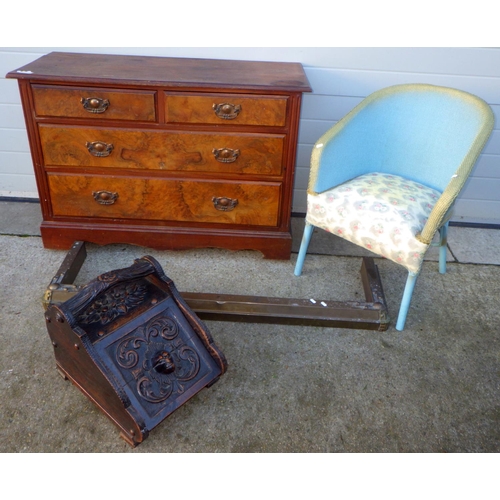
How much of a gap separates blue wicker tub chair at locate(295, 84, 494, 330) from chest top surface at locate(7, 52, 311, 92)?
424 millimetres

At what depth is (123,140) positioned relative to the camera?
2584 millimetres

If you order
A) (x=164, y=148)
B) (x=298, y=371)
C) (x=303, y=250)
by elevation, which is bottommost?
(x=298, y=371)

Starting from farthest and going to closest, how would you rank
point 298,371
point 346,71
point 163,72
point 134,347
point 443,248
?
point 346,71, point 443,248, point 163,72, point 298,371, point 134,347

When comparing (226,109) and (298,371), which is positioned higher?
(226,109)

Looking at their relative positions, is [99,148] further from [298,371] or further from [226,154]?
[298,371]

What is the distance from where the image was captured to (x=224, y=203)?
2758 mm

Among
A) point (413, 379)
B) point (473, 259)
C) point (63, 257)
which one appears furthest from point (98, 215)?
point (473, 259)

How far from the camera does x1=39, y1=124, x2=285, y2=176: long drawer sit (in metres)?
2.56

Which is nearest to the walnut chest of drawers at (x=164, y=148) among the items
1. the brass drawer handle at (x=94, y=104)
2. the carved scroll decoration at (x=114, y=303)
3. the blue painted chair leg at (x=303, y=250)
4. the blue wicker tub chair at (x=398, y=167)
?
the brass drawer handle at (x=94, y=104)

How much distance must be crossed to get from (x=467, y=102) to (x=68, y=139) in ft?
6.95

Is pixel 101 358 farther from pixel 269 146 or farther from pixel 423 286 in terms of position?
pixel 423 286

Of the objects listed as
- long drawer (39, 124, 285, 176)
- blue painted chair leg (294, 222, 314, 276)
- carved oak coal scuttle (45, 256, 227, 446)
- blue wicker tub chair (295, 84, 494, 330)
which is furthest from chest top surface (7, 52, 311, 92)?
carved oak coal scuttle (45, 256, 227, 446)

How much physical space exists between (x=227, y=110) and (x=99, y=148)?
748 mm

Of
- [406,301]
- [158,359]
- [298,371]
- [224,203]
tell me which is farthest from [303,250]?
[158,359]
